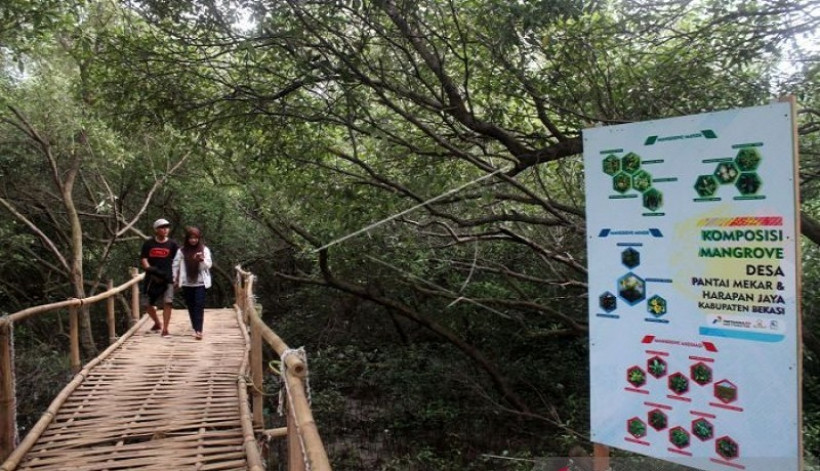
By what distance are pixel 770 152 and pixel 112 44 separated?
542cm

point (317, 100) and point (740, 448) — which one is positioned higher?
point (317, 100)

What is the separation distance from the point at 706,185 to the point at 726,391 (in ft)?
2.49

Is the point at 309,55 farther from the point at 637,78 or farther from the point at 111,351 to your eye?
the point at 111,351

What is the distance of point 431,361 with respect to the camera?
10789mm

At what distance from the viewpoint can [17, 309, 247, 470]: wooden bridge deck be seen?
3570mm

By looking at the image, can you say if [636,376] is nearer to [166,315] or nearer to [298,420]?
[298,420]

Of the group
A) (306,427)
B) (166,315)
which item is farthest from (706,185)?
(166,315)

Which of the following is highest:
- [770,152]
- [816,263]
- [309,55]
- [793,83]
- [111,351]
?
[309,55]

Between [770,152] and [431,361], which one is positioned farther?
[431,361]

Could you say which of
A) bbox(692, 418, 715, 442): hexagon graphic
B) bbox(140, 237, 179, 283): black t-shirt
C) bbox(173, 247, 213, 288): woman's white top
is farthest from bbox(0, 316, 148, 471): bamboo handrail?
bbox(692, 418, 715, 442): hexagon graphic

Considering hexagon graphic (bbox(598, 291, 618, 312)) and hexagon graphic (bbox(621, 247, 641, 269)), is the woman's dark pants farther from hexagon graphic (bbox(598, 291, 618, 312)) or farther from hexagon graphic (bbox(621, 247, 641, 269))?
hexagon graphic (bbox(621, 247, 641, 269))

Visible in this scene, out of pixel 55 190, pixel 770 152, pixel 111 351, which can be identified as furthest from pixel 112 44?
pixel 55 190

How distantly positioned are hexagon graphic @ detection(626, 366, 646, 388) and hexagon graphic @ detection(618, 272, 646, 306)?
26cm

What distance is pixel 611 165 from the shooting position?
2.57m
